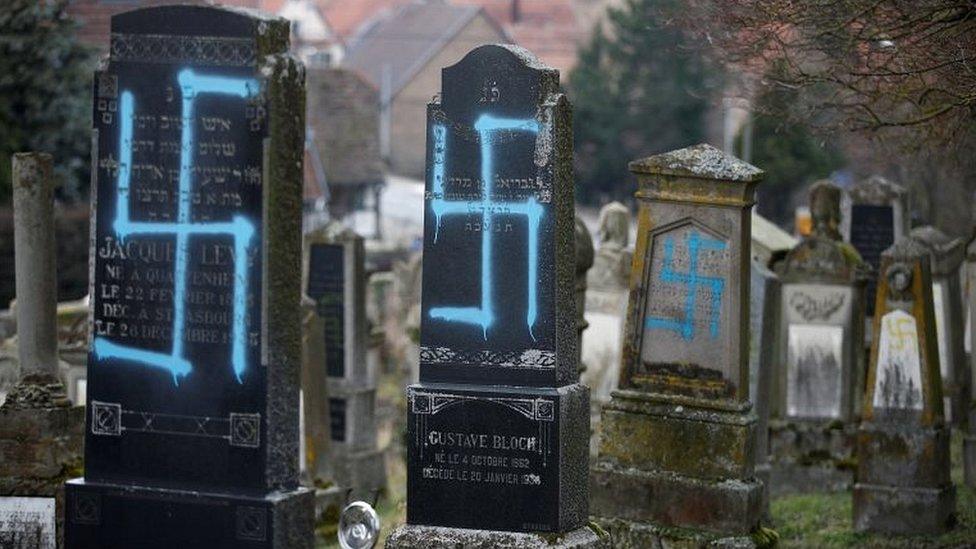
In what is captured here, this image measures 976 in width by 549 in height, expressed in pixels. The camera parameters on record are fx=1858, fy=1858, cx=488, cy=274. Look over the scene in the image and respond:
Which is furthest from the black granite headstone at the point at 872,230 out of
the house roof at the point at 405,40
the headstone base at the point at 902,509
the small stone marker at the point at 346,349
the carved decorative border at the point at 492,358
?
the house roof at the point at 405,40

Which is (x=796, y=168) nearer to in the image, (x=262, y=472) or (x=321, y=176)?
(x=321, y=176)

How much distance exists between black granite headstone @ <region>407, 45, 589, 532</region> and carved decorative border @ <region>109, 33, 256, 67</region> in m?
1.02

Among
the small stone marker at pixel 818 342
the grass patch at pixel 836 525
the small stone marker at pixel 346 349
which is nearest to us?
the grass patch at pixel 836 525

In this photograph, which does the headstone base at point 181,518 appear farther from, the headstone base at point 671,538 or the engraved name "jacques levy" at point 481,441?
the headstone base at point 671,538

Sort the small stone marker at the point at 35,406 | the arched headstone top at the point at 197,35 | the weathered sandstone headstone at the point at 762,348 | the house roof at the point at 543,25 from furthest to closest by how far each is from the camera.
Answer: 1. the house roof at the point at 543,25
2. the weathered sandstone headstone at the point at 762,348
3. the small stone marker at the point at 35,406
4. the arched headstone top at the point at 197,35

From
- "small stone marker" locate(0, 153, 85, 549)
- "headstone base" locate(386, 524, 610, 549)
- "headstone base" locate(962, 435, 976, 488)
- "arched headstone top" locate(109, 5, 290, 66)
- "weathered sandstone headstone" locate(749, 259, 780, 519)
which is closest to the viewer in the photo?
"headstone base" locate(386, 524, 610, 549)

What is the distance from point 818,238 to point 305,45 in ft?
177

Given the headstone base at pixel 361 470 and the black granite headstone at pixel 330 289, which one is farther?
the black granite headstone at pixel 330 289

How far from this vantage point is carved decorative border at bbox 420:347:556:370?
372 inches

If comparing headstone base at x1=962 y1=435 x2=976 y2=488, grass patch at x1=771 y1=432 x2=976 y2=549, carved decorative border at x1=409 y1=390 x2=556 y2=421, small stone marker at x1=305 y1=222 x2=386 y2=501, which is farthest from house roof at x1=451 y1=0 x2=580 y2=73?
carved decorative border at x1=409 y1=390 x2=556 y2=421

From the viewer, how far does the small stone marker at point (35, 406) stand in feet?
34.2

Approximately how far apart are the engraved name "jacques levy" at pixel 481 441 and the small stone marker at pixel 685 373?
2.16 m

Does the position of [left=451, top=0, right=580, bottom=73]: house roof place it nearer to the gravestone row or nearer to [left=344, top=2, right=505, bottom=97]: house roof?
[left=344, top=2, right=505, bottom=97]: house roof

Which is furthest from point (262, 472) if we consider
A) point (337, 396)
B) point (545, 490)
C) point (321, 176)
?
point (321, 176)
